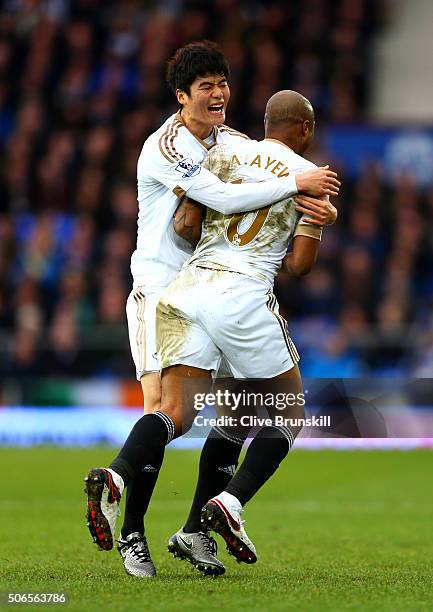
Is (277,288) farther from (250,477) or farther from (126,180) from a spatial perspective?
(250,477)

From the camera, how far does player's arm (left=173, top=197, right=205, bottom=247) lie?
222 inches

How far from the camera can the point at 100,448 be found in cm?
1388

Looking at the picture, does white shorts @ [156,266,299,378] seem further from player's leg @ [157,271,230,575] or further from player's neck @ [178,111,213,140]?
player's neck @ [178,111,213,140]

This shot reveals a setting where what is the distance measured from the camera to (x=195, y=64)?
575cm

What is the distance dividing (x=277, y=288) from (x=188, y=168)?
9.00 m

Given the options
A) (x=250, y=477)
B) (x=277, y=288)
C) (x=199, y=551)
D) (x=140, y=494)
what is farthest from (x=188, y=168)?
(x=277, y=288)

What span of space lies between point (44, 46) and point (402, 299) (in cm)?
695

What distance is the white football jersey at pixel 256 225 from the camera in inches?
216

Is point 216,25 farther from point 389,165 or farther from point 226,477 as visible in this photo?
point 226,477

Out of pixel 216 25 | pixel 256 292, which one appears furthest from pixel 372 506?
pixel 216 25

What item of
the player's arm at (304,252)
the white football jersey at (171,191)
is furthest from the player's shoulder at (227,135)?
the player's arm at (304,252)

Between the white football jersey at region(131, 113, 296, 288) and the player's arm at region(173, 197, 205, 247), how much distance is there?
0.08m

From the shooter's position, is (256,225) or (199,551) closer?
(256,225)

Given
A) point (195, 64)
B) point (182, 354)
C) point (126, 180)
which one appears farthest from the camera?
point (126, 180)
